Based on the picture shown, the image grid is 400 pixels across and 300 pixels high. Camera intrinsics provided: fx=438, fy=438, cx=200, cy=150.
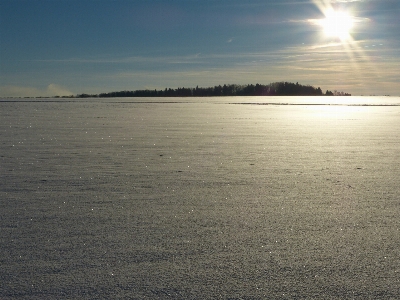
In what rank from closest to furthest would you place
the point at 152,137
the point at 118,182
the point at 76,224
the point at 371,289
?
the point at 371,289, the point at 76,224, the point at 118,182, the point at 152,137

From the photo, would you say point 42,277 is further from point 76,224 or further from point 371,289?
point 371,289

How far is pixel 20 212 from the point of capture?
3.03 m

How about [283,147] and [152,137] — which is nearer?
[283,147]

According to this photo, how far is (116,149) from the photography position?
6664 mm

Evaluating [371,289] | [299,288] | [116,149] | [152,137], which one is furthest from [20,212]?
[152,137]

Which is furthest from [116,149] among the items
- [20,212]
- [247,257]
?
[247,257]

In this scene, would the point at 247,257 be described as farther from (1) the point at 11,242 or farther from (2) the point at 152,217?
(1) the point at 11,242

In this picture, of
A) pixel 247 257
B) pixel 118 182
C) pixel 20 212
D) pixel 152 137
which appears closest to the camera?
pixel 247 257

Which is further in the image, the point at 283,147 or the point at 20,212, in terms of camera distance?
the point at 283,147

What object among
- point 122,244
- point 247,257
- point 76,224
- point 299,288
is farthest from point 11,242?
point 299,288

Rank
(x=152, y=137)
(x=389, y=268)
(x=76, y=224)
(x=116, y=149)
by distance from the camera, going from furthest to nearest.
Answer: (x=152, y=137) < (x=116, y=149) < (x=76, y=224) < (x=389, y=268)

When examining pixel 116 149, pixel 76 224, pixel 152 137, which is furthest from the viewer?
pixel 152 137

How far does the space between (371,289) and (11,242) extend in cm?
184

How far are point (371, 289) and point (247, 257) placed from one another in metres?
0.59
